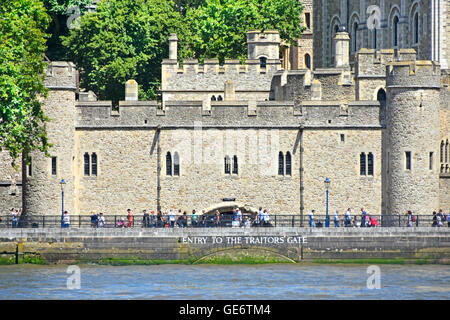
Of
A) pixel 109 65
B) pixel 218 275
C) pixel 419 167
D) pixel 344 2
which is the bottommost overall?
pixel 218 275

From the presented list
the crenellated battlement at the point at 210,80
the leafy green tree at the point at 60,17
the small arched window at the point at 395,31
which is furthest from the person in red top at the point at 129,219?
the small arched window at the point at 395,31

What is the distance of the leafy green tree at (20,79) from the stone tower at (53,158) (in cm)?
68

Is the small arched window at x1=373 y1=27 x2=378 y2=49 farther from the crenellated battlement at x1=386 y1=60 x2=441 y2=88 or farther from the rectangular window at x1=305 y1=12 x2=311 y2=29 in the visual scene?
the crenellated battlement at x1=386 y1=60 x2=441 y2=88

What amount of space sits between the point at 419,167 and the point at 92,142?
1397 cm

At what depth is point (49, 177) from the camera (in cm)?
7006

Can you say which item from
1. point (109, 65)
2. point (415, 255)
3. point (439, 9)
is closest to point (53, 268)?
point (415, 255)

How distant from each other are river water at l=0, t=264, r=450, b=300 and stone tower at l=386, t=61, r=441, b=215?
510 centimetres

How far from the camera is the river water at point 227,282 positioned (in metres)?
57.5

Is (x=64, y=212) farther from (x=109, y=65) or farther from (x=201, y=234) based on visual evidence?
(x=109, y=65)

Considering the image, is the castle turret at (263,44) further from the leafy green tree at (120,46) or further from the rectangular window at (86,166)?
the rectangular window at (86,166)

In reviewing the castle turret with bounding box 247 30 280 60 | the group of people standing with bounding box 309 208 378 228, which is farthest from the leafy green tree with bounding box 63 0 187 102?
the group of people standing with bounding box 309 208 378 228

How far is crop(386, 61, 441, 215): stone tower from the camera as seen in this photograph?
70375mm

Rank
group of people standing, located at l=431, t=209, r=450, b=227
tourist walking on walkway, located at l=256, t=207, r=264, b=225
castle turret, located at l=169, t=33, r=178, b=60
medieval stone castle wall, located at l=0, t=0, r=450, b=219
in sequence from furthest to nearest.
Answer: castle turret, located at l=169, t=33, r=178, b=60 → medieval stone castle wall, located at l=0, t=0, r=450, b=219 → group of people standing, located at l=431, t=209, r=450, b=227 → tourist walking on walkway, located at l=256, t=207, r=264, b=225

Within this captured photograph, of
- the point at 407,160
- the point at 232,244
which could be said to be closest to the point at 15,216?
the point at 232,244
